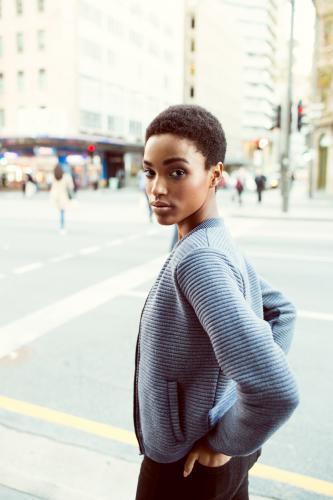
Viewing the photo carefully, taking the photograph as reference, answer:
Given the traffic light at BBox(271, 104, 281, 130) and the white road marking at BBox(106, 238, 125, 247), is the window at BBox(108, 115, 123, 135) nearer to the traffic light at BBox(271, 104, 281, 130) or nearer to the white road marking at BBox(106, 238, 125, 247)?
the traffic light at BBox(271, 104, 281, 130)

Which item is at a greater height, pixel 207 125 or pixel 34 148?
pixel 34 148

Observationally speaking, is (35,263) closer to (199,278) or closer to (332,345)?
(332,345)

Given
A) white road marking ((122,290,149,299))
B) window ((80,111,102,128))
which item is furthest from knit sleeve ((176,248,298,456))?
window ((80,111,102,128))

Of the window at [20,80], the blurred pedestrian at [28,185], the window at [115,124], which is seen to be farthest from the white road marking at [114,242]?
the window at [115,124]

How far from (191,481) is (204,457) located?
0.11 m

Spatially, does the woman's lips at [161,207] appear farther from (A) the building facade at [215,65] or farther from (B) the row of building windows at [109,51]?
(A) the building facade at [215,65]

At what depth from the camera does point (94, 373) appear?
14.5 feet

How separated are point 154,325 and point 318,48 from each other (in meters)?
35.4

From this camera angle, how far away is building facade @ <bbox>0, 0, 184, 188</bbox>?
4666 cm

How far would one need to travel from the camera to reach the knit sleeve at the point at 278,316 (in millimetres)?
1738

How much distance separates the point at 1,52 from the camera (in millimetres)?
49188

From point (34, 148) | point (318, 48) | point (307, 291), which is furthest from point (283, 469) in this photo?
point (34, 148)

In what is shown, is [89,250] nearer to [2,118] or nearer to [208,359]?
[208,359]

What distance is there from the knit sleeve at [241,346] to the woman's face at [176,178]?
212 millimetres
